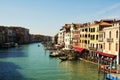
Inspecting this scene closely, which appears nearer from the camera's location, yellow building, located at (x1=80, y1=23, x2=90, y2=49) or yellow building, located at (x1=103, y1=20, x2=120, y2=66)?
yellow building, located at (x1=103, y1=20, x2=120, y2=66)

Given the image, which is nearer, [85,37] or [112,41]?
[112,41]

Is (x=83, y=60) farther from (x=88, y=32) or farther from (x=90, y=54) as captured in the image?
(x=88, y=32)

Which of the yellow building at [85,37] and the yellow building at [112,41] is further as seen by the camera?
the yellow building at [85,37]

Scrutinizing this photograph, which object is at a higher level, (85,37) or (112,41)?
(85,37)

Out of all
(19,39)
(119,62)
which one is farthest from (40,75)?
(19,39)

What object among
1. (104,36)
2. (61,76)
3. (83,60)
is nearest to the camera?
(61,76)

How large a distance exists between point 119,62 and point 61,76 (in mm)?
8598

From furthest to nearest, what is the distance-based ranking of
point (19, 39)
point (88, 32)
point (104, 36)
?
point (19, 39) < point (88, 32) < point (104, 36)

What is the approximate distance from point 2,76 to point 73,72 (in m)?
9.44

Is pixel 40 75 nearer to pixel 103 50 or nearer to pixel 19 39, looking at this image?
pixel 103 50

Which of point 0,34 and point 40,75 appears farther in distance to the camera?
point 0,34

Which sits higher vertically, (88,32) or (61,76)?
(88,32)

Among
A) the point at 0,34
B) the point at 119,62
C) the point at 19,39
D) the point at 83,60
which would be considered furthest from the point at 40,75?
the point at 19,39

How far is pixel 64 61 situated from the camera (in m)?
51.2
